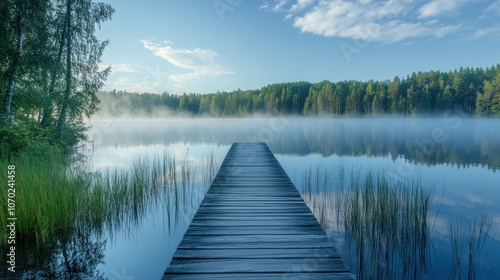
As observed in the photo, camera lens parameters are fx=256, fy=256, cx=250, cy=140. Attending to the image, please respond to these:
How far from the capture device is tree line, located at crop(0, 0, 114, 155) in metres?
8.27

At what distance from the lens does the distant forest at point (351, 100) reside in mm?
60219

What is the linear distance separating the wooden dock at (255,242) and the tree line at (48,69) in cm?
641

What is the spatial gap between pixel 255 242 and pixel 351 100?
71867 millimetres

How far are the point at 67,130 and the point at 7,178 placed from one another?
853 cm

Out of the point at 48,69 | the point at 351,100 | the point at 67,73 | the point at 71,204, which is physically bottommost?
the point at 71,204

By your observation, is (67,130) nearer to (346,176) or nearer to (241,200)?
(241,200)

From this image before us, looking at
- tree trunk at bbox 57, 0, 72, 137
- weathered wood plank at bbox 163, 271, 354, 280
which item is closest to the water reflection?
weathered wood plank at bbox 163, 271, 354, 280

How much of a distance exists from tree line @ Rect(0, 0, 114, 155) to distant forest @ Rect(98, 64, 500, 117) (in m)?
64.3

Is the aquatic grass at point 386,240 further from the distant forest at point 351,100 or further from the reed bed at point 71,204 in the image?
the distant forest at point 351,100

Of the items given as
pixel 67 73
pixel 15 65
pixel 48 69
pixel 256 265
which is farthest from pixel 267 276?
pixel 67 73

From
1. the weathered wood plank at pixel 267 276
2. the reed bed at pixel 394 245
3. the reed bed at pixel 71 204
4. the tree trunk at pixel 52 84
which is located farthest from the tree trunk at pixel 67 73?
the reed bed at pixel 394 245

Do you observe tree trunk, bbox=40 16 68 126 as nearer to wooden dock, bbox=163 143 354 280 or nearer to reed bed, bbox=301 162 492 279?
wooden dock, bbox=163 143 354 280

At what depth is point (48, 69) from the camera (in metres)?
9.86

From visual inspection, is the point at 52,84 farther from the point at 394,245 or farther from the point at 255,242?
the point at 394,245
